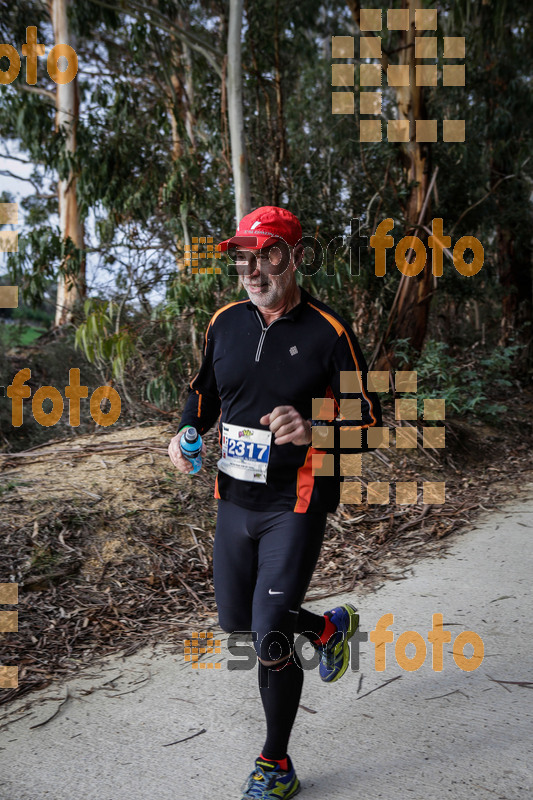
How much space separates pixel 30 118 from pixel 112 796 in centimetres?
1051

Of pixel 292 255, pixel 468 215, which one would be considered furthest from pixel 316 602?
pixel 468 215

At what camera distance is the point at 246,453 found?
2.97 m

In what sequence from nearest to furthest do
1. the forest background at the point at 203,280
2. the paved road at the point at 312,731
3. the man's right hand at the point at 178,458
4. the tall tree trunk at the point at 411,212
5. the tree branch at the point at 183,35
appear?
the paved road at the point at 312,731, the man's right hand at the point at 178,458, the forest background at the point at 203,280, the tree branch at the point at 183,35, the tall tree trunk at the point at 411,212

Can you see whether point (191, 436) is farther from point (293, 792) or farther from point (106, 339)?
point (106, 339)

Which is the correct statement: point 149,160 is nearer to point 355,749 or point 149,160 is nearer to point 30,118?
point 30,118

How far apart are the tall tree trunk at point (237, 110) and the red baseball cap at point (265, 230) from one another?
5.05 meters

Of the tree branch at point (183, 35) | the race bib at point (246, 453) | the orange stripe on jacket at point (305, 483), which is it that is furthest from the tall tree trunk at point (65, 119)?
the orange stripe on jacket at point (305, 483)

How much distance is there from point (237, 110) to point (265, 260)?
5533mm

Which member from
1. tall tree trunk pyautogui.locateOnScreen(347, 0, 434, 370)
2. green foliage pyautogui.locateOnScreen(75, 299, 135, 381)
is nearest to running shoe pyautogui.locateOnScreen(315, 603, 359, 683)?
green foliage pyautogui.locateOnScreen(75, 299, 135, 381)

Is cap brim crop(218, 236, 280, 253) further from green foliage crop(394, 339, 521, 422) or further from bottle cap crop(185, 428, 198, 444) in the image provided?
green foliage crop(394, 339, 521, 422)

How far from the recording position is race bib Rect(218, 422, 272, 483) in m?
2.92

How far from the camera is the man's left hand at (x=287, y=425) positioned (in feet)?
8.82

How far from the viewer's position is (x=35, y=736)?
3180mm

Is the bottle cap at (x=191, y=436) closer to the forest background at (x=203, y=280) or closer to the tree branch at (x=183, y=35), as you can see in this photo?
the forest background at (x=203, y=280)
